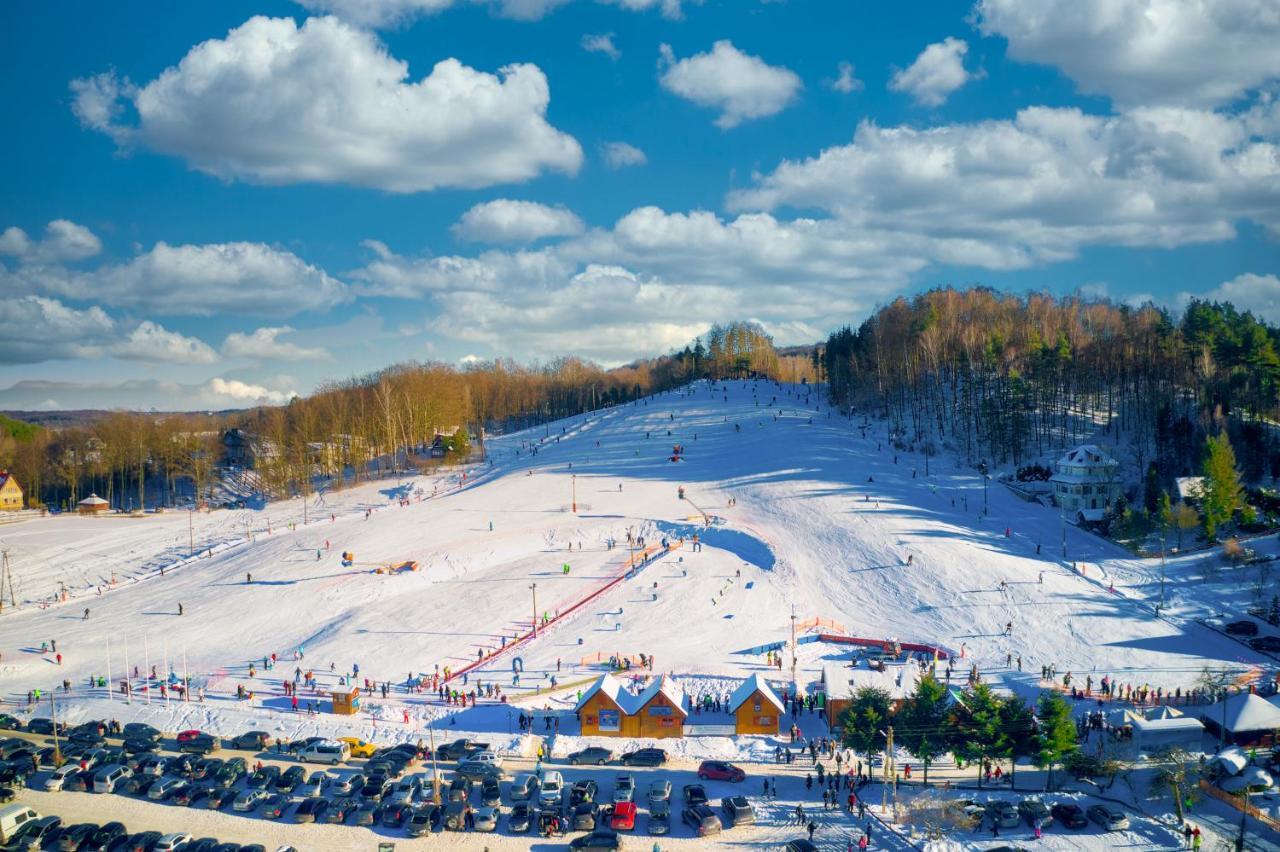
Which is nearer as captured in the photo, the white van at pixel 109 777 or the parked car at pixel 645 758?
the white van at pixel 109 777

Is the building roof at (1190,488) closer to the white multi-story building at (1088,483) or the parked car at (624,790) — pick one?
the white multi-story building at (1088,483)

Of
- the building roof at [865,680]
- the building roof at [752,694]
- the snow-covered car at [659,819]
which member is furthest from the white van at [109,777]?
the building roof at [865,680]

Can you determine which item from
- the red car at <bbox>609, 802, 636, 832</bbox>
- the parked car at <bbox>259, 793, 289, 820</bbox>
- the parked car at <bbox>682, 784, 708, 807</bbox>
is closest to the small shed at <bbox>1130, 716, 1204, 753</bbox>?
the parked car at <bbox>682, 784, 708, 807</bbox>

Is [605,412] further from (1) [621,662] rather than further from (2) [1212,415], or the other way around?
(1) [621,662]

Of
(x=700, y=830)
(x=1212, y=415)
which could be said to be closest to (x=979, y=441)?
(x=1212, y=415)

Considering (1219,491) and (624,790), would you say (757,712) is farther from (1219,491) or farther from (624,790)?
(1219,491)

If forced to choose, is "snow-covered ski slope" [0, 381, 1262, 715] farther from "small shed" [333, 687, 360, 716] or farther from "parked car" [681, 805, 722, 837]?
"parked car" [681, 805, 722, 837]
